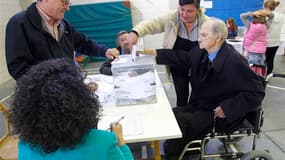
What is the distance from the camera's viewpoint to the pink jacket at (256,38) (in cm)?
344

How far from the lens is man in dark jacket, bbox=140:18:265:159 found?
1644mm

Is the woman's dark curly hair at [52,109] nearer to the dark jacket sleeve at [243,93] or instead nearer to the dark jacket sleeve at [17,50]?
the dark jacket sleeve at [17,50]

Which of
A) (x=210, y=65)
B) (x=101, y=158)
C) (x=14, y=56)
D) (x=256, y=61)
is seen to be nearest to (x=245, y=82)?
(x=210, y=65)

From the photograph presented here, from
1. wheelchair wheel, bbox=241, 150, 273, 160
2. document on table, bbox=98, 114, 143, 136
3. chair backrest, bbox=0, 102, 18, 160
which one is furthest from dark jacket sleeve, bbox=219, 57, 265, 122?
chair backrest, bbox=0, 102, 18, 160

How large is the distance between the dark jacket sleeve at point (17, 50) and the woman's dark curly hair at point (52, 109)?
0.73 m

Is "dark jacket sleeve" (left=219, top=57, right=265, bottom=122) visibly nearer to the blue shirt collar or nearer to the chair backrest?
the blue shirt collar

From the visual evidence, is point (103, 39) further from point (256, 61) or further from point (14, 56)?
point (14, 56)

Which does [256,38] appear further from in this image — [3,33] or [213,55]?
[3,33]

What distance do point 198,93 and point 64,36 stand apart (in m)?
1.06

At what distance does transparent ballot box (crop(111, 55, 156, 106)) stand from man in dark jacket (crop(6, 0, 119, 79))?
16.5 inches

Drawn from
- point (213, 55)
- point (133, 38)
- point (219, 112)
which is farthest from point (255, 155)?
point (133, 38)

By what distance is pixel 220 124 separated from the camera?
5.82ft

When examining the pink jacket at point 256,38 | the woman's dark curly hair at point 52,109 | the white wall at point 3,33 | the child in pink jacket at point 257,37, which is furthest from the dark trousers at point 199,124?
the white wall at point 3,33

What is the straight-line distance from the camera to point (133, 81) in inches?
62.8
